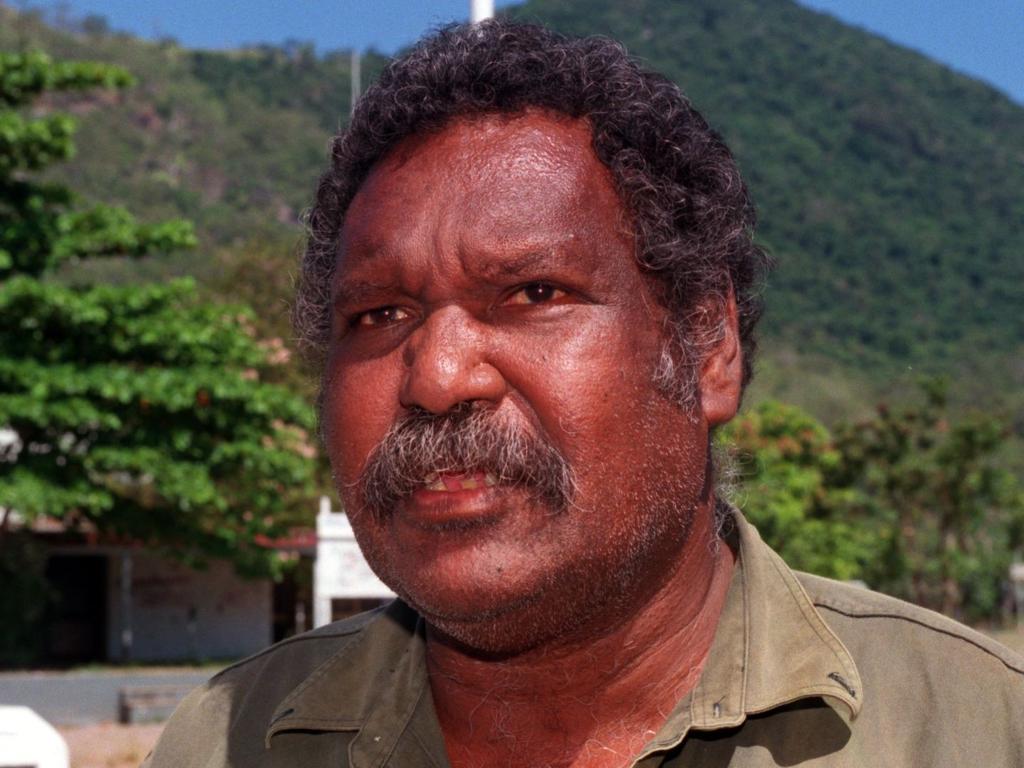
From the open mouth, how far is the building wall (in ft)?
72.4

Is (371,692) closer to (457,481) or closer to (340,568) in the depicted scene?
(457,481)

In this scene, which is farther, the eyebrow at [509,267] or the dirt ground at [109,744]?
the dirt ground at [109,744]

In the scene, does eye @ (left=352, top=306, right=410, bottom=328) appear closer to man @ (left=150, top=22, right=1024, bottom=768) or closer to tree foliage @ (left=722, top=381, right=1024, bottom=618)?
man @ (left=150, top=22, right=1024, bottom=768)

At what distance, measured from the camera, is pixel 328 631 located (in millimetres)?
2369

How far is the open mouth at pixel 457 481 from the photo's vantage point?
69.2 inches

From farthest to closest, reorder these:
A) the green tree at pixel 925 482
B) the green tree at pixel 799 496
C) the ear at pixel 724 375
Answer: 1. the green tree at pixel 925 482
2. the green tree at pixel 799 496
3. the ear at pixel 724 375

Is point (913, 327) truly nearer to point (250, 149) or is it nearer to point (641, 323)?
point (250, 149)

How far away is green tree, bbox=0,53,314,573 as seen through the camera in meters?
13.4

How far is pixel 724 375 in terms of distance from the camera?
2078 millimetres

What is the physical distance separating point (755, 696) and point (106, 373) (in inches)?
509

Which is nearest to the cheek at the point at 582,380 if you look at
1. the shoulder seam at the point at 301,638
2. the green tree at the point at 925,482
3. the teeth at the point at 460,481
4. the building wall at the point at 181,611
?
the teeth at the point at 460,481

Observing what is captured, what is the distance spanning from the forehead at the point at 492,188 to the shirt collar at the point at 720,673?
1.96ft

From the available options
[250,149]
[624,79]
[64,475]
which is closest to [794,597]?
[624,79]

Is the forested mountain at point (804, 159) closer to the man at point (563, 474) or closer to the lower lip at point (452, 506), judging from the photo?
the man at point (563, 474)
